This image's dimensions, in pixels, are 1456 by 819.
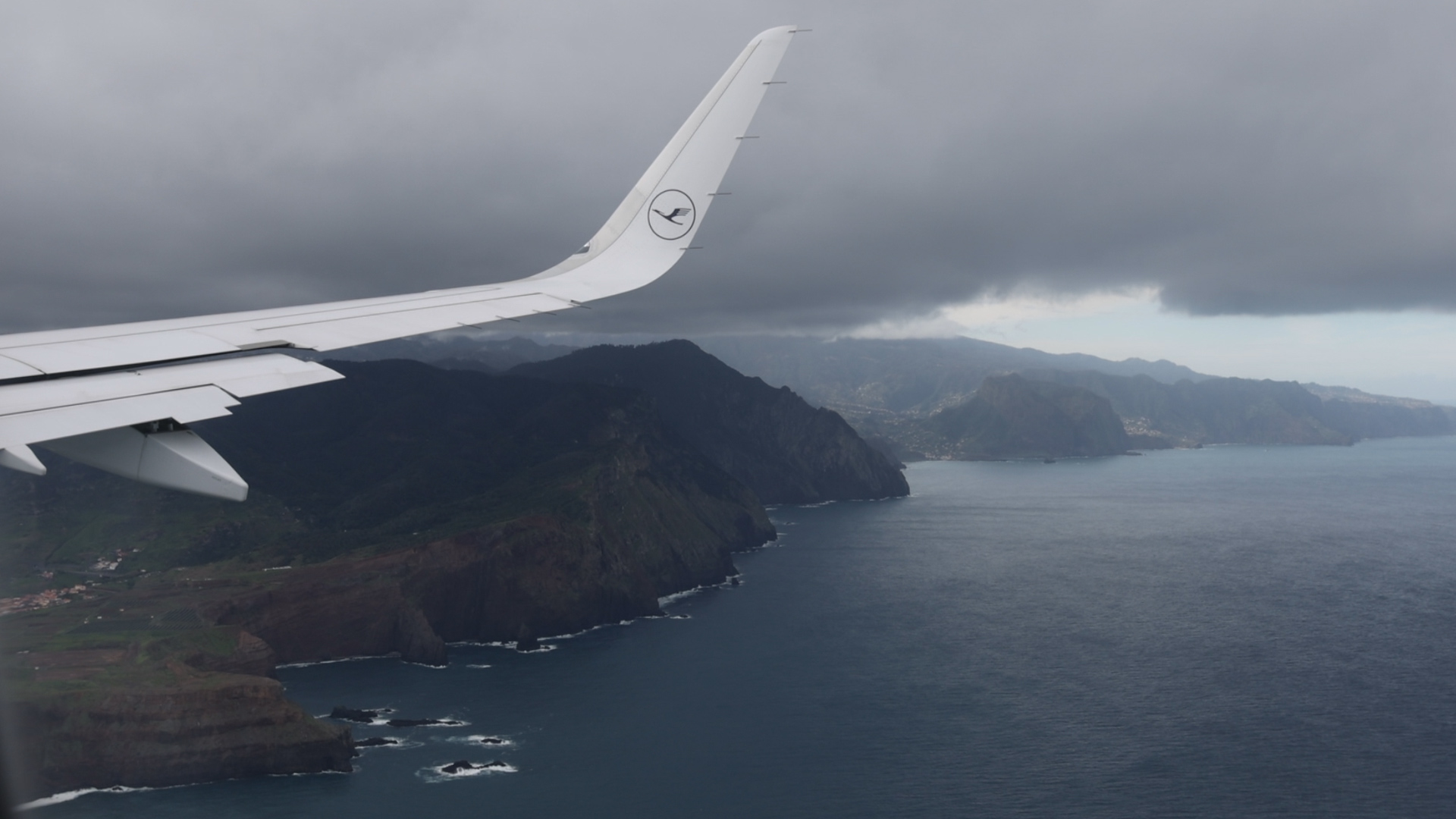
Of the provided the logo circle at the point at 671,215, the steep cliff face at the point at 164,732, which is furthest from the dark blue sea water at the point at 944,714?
the logo circle at the point at 671,215

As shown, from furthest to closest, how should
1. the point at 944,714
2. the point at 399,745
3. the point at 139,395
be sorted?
1. the point at 944,714
2. the point at 399,745
3. the point at 139,395

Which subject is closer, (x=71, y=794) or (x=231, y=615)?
(x=71, y=794)

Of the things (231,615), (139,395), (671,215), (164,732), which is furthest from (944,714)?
(231,615)

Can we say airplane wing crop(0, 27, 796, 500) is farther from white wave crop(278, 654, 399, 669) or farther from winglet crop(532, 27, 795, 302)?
white wave crop(278, 654, 399, 669)

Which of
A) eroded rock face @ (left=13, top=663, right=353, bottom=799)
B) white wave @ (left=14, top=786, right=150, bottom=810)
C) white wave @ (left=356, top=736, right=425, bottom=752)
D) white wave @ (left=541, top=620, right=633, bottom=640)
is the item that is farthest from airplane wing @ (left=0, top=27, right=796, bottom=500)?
white wave @ (left=541, top=620, right=633, bottom=640)

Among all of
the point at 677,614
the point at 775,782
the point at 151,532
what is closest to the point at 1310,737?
the point at 775,782

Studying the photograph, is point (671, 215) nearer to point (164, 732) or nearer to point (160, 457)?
point (160, 457)

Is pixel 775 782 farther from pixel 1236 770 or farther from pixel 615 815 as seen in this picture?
pixel 1236 770
